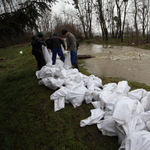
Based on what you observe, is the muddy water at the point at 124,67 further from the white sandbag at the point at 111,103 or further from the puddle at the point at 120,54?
the white sandbag at the point at 111,103

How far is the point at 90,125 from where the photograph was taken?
163 centimetres

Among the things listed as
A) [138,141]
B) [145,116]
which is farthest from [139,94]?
[138,141]

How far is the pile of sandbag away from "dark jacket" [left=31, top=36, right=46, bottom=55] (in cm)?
141

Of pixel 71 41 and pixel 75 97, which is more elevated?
pixel 71 41

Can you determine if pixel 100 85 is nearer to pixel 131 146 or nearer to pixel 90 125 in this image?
pixel 90 125

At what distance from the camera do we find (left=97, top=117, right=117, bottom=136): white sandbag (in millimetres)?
1397

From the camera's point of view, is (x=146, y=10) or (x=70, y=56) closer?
(x=70, y=56)

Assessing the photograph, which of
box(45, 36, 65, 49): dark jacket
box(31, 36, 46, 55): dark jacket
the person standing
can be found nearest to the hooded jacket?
the person standing

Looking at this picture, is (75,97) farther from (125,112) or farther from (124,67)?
(124,67)

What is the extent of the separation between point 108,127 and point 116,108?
12.3 inches

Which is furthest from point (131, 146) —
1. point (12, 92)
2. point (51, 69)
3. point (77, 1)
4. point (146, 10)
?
point (146, 10)

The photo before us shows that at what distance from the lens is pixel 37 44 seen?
3.70m

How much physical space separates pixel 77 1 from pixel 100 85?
20451 millimetres

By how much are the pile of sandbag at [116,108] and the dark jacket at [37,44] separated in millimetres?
1410
